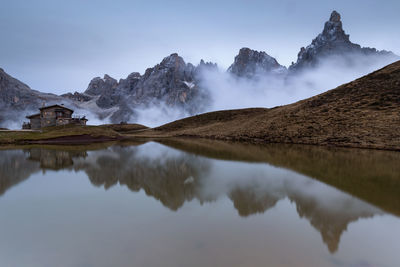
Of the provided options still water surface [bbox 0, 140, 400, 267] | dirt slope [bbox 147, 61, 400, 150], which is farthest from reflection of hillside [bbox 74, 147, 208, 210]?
dirt slope [bbox 147, 61, 400, 150]

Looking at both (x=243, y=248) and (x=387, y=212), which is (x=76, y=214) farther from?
(x=387, y=212)

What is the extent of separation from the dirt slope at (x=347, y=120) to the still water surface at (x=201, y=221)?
89.9 feet

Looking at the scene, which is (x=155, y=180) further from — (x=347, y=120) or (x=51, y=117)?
(x=51, y=117)

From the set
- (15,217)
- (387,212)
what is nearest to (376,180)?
(387,212)

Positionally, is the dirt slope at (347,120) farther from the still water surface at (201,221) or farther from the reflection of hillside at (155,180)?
the reflection of hillside at (155,180)

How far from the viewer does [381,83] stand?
5328cm

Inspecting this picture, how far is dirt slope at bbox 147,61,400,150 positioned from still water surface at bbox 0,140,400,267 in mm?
27402

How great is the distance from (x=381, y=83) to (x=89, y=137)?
253 feet

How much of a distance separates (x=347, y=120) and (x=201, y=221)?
4852 centimetres

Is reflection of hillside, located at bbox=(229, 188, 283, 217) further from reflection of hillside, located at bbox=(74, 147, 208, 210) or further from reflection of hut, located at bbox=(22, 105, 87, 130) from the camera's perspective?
reflection of hut, located at bbox=(22, 105, 87, 130)

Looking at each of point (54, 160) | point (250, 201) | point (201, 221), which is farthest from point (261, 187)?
point (54, 160)

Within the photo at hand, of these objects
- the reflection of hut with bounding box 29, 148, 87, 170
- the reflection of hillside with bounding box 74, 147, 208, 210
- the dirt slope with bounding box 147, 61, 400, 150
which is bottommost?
the reflection of hillside with bounding box 74, 147, 208, 210

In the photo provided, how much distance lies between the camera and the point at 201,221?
7.34 m

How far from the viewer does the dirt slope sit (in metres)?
35.3
